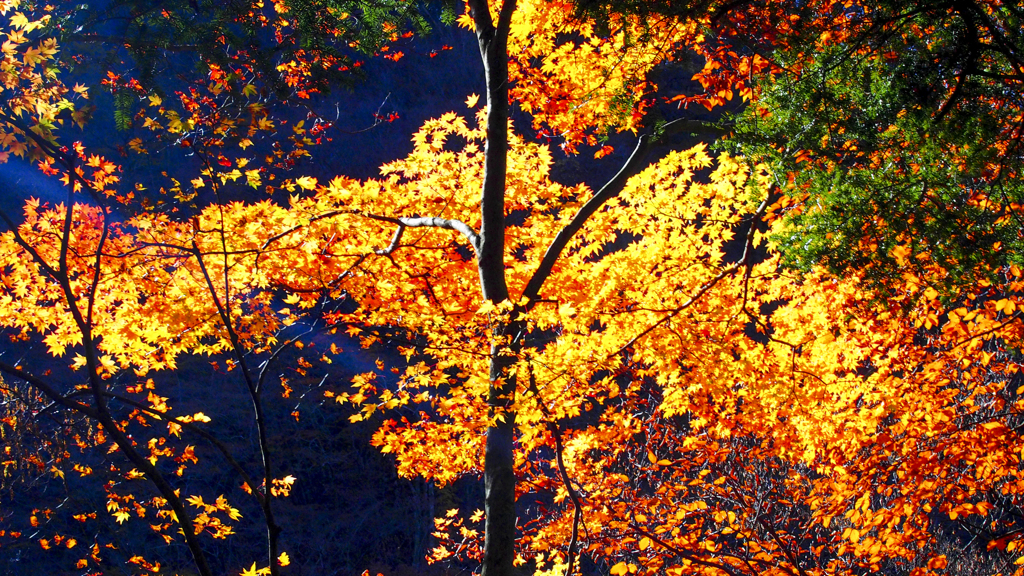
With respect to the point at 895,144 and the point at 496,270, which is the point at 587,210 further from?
the point at 895,144

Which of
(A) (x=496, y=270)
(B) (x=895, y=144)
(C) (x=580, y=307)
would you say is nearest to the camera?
(B) (x=895, y=144)

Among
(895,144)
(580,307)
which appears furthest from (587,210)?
(895,144)

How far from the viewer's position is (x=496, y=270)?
524 centimetres

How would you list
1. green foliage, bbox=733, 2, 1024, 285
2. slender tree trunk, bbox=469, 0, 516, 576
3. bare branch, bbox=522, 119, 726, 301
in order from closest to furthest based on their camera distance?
green foliage, bbox=733, 2, 1024, 285 < slender tree trunk, bbox=469, 0, 516, 576 < bare branch, bbox=522, 119, 726, 301

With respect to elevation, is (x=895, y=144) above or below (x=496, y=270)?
below

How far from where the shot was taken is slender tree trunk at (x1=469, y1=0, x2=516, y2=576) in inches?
195

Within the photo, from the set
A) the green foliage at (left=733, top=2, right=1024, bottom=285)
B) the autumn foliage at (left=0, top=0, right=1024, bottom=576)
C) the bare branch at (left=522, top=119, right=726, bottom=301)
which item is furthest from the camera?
the bare branch at (left=522, top=119, right=726, bottom=301)

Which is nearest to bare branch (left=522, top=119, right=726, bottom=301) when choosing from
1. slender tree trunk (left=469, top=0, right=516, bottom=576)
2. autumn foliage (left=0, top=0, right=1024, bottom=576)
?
autumn foliage (left=0, top=0, right=1024, bottom=576)

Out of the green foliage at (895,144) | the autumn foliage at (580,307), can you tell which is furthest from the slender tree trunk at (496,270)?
the green foliage at (895,144)

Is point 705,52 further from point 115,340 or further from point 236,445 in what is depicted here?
→ point 236,445

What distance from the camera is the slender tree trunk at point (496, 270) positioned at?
496 centimetres

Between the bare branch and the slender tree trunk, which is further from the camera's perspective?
the bare branch

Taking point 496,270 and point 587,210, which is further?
point 587,210

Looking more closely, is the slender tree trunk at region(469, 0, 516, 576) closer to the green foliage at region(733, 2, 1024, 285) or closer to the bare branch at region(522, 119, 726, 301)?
the bare branch at region(522, 119, 726, 301)
